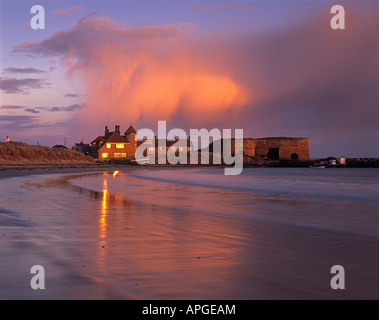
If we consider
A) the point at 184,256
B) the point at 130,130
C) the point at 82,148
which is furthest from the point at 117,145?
the point at 184,256

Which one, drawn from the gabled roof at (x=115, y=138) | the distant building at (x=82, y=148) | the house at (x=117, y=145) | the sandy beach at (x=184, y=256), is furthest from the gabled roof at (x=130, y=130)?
the sandy beach at (x=184, y=256)

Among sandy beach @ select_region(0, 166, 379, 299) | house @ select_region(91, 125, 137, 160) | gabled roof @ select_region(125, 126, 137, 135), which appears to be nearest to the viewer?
sandy beach @ select_region(0, 166, 379, 299)

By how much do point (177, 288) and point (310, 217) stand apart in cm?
1142

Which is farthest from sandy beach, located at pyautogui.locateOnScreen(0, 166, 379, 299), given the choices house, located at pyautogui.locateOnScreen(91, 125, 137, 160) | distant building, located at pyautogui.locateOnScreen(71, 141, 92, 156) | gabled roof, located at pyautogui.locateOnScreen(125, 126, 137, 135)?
distant building, located at pyautogui.locateOnScreen(71, 141, 92, 156)

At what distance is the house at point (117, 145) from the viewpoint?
146875mm

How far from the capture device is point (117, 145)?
486 ft

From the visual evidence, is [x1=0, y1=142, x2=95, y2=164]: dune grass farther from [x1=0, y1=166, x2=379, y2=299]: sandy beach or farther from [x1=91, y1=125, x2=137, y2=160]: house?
[x1=0, y1=166, x2=379, y2=299]: sandy beach

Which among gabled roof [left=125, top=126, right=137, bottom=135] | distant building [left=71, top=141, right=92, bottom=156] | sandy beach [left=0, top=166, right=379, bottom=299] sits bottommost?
sandy beach [left=0, top=166, right=379, bottom=299]

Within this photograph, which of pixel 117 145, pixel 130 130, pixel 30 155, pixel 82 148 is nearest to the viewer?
pixel 30 155

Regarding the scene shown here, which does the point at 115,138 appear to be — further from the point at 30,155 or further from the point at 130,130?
the point at 30,155

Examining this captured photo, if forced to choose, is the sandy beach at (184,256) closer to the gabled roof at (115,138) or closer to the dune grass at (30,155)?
the dune grass at (30,155)

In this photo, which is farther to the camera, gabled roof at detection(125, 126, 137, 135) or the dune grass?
gabled roof at detection(125, 126, 137, 135)

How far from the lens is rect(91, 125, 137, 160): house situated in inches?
5782
